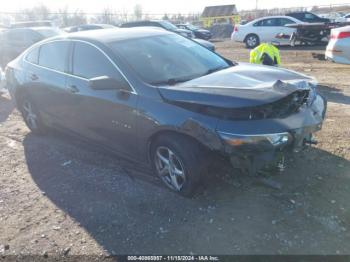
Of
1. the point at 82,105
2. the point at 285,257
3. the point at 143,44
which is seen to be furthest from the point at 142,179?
the point at 285,257

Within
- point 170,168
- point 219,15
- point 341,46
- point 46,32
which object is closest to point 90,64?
point 170,168

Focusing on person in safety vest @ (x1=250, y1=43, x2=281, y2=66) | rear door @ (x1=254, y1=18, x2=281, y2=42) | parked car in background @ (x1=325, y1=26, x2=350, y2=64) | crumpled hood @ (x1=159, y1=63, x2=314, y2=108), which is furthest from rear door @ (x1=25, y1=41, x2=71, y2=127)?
rear door @ (x1=254, y1=18, x2=281, y2=42)

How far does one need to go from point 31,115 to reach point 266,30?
14.7 m

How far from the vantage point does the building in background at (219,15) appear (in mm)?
42219

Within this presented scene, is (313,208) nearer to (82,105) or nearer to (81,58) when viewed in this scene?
(82,105)

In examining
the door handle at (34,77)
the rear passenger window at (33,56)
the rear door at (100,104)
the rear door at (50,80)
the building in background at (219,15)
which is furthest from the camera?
the building in background at (219,15)

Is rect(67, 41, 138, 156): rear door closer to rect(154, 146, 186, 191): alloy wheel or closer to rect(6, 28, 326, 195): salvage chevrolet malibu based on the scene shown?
rect(6, 28, 326, 195): salvage chevrolet malibu

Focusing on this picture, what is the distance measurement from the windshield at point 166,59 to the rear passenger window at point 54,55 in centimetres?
98

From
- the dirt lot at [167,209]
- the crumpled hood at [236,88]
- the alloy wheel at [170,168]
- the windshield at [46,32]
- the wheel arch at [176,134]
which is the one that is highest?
the windshield at [46,32]

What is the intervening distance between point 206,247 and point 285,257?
0.65 metres

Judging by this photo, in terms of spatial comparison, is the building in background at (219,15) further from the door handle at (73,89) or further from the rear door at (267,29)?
the door handle at (73,89)

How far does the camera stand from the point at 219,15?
45094mm

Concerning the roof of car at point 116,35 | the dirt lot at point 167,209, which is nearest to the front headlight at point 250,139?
the dirt lot at point 167,209

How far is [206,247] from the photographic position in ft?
9.82
